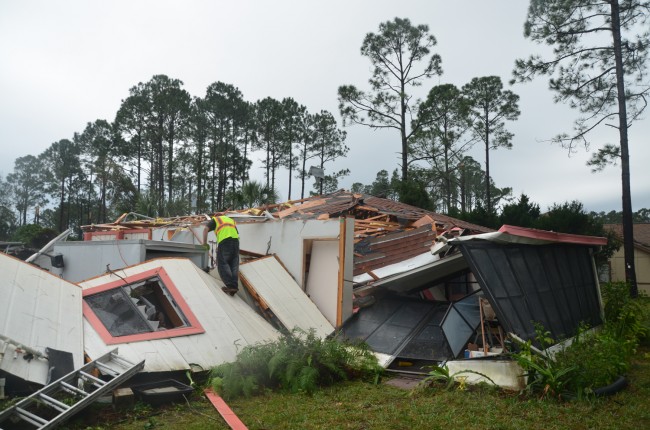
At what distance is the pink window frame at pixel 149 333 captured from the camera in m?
6.16

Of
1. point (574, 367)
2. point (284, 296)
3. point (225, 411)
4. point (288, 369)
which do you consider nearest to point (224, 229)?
point (284, 296)

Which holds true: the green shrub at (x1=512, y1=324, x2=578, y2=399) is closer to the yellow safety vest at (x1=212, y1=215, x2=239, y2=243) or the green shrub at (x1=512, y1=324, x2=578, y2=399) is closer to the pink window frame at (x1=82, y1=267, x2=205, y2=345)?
the pink window frame at (x1=82, y1=267, x2=205, y2=345)

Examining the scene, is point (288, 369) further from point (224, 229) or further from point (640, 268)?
point (640, 268)

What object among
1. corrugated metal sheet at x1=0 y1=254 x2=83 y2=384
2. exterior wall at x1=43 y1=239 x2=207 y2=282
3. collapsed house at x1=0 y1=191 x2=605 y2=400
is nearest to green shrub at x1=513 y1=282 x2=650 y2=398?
collapsed house at x1=0 y1=191 x2=605 y2=400

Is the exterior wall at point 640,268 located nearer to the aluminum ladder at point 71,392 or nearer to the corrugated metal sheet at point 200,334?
the corrugated metal sheet at point 200,334

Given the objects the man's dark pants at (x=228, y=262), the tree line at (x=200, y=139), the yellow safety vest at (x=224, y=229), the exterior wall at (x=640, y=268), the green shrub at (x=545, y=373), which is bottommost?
the exterior wall at (x=640, y=268)

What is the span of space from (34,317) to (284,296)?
13.7ft

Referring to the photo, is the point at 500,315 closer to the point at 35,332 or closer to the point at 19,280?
the point at 35,332

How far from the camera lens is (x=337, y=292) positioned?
8992 mm

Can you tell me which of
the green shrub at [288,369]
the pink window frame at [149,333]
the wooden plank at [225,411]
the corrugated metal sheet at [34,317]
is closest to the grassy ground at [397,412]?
the wooden plank at [225,411]

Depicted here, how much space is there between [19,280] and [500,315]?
20.3 feet

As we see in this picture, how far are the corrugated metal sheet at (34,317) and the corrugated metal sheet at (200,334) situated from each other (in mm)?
235

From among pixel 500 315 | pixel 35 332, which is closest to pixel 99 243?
pixel 35 332

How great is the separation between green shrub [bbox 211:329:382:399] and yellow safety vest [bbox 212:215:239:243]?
241 cm
